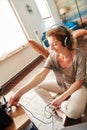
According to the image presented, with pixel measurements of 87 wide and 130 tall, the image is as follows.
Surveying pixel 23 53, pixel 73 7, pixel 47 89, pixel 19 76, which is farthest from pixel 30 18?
pixel 47 89

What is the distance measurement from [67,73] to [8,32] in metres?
2.98

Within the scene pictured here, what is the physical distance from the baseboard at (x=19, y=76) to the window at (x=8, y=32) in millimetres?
548

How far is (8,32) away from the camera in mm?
4180

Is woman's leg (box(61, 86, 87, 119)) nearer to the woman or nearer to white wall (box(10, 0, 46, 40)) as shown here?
the woman

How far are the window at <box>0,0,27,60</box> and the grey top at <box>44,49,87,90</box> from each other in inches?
95.5

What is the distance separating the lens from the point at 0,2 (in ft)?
→ 13.3

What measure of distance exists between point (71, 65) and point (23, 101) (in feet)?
4.41

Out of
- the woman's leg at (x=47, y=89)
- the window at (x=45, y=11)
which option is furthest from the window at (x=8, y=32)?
the woman's leg at (x=47, y=89)

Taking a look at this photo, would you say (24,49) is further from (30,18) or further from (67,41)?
(67,41)

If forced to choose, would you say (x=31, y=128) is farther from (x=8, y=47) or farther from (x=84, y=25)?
(x=84, y=25)

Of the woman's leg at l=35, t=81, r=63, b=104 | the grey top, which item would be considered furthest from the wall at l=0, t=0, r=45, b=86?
the grey top

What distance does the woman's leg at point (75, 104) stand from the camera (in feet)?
4.73

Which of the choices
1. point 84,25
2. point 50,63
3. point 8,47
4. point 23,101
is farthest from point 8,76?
point 84,25

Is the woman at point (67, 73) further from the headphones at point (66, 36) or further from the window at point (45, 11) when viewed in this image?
the window at point (45, 11)
